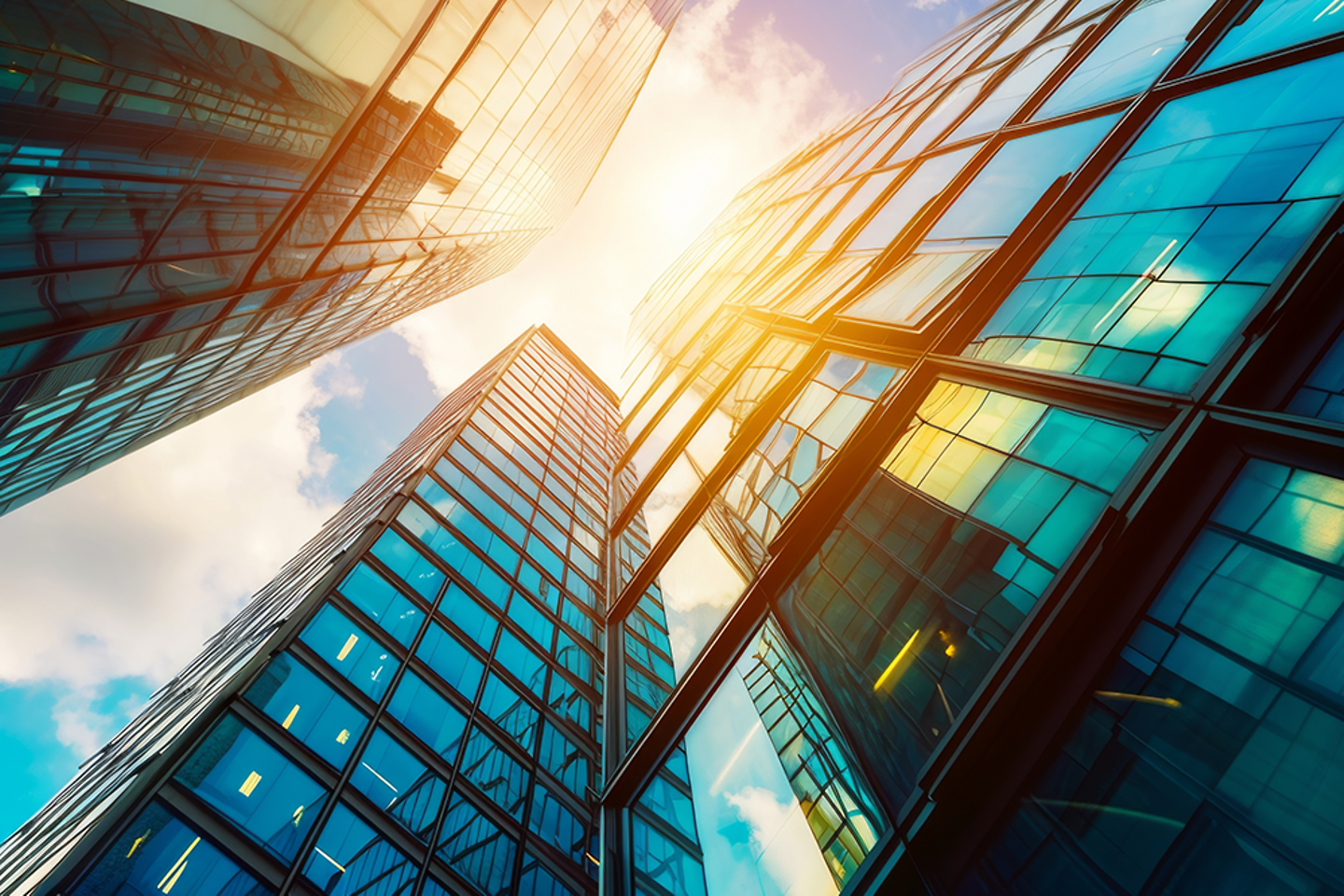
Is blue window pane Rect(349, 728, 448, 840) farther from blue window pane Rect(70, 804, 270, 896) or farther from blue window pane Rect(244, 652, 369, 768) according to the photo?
blue window pane Rect(70, 804, 270, 896)

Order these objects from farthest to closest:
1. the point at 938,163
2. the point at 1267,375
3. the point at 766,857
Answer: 1. the point at 938,163
2. the point at 766,857
3. the point at 1267,375

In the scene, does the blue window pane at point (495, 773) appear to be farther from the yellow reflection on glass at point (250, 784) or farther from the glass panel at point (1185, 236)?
the glass panel at point (1185, 236)

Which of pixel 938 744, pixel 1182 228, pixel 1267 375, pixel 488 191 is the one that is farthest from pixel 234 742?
pixel 488 191

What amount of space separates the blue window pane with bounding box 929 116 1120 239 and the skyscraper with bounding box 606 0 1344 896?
0.19 feet

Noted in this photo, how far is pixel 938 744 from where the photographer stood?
4.62m

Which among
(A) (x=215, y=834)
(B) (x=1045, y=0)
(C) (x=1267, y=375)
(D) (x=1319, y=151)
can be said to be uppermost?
(B) (x=1045, y=0)

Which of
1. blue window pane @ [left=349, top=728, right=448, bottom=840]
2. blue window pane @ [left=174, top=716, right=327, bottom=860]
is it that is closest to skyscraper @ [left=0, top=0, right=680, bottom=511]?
blue window pane @ [left=174, top=716, right=327, bottom=860]

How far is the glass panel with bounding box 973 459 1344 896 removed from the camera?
314 cm

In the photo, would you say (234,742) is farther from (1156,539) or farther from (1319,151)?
(1319,151)

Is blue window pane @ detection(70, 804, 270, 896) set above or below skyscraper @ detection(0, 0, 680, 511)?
below

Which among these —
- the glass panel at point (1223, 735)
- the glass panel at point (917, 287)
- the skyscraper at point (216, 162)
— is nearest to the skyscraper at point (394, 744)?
the skyscraper at point (216, 162)

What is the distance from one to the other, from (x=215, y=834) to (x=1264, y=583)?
32.1 ft

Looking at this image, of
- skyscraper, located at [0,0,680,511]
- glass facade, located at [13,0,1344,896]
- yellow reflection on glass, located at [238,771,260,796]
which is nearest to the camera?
glass facade, located at [13,0,1344,896]

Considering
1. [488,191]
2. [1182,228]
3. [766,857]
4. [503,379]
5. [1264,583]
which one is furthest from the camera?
[503,379]
